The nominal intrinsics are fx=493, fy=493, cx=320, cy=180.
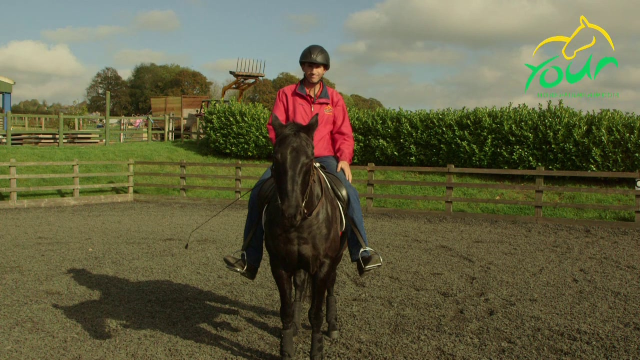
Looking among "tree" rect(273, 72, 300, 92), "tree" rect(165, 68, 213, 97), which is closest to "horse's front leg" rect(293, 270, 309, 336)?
"tree" rect(273, 72, 300, 92)

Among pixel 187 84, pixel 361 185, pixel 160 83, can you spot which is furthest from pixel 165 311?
pixel 160 83

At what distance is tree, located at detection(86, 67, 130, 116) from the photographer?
232 feet

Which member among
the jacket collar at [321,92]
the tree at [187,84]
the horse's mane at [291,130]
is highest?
the tree at [187,84]

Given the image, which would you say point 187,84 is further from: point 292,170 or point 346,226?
point 292,170

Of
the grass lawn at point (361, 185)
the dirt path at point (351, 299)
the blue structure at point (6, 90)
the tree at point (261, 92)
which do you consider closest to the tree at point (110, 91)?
the tree at point (261, 92)

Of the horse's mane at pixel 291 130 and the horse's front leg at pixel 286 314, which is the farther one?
A: the horse's front leg at pixel 286 314

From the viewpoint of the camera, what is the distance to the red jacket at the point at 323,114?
4.33m

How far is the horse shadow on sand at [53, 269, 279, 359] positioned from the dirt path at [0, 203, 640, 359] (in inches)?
0.7

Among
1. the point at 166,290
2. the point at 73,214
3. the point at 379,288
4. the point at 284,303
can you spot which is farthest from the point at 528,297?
the point at 73,214

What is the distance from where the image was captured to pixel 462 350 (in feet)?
13.0

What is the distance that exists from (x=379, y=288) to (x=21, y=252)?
19.4 ft

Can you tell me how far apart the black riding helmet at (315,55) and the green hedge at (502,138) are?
14.8 meters

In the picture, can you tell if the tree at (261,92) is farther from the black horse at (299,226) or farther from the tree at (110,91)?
the black horse at (299,226)

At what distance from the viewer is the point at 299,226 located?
350 cm
